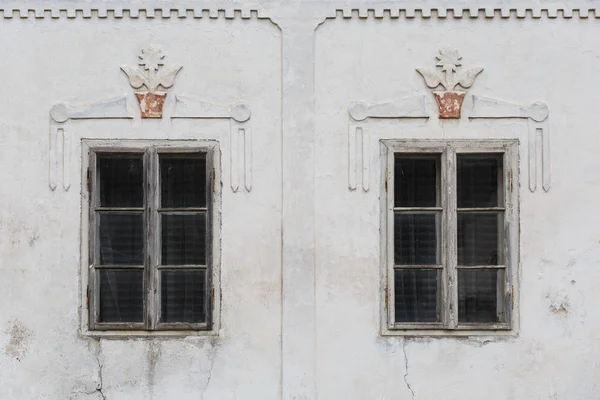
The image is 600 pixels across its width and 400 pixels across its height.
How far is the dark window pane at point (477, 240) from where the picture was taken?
782 cm

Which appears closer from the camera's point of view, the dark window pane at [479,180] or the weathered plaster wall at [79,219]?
the weathered plaster wall at [79,219]

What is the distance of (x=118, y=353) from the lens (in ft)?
25.2

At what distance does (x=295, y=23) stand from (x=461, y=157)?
153 cm

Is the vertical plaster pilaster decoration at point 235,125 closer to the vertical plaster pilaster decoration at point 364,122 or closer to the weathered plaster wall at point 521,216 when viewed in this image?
the weathered plaster wall at point 521,216

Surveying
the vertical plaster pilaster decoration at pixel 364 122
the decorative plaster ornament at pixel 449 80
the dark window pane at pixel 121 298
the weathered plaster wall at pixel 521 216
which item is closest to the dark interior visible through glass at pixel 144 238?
the dark window pane at pixel 121 298

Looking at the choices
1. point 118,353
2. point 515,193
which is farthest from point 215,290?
point 515,193

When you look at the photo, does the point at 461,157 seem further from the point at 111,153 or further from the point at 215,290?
the point at 111,153

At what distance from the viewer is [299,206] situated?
7727 millimetres

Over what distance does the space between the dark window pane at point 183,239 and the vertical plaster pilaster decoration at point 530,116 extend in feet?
6.93

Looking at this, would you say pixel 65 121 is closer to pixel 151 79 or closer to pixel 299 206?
pixel 151 79

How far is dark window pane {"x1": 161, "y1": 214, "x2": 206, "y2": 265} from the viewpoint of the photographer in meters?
7.80

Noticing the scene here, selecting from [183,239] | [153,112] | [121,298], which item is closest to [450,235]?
[183,239]

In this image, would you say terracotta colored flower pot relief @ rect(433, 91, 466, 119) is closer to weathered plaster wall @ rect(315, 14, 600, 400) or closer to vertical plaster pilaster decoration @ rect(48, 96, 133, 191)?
weathered plaster wall @ rect(315, 14, 600, 400)

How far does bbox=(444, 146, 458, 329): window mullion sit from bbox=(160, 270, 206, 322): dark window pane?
1.74 meters
